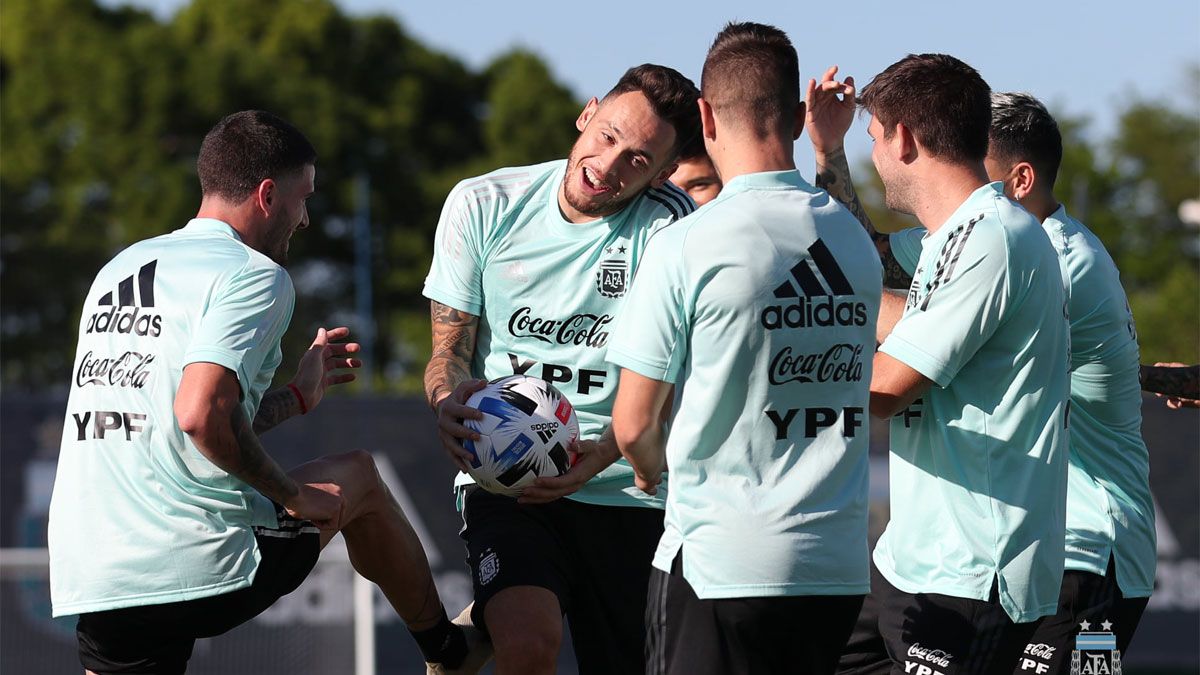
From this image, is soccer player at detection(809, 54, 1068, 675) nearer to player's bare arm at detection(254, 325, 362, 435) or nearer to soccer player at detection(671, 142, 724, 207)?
player's bare arm at detection(254, 325, 362, 435)

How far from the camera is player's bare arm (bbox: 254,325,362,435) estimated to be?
5.64 m

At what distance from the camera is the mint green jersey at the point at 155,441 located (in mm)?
5148

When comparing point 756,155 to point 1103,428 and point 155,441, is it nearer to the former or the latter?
point 1103,428

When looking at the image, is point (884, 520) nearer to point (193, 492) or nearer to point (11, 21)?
point (193, 492)

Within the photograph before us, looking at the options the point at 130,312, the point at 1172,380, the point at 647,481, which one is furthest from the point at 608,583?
the point at 1172,380

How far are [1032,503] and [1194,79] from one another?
55570 mm

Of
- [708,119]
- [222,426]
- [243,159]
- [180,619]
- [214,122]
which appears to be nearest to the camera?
[708,119]

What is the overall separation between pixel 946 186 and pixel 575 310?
1665 mm

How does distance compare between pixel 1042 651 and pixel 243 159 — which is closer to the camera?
pixel 1042 651

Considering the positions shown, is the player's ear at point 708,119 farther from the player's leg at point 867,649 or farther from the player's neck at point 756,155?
the player's leg at point 867,649

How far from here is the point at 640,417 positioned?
14.2 ft

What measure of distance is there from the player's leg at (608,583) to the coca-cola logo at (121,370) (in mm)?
1689

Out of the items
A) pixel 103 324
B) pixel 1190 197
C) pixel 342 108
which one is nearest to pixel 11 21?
pixel 342 108

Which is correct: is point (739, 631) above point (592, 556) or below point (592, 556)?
above
